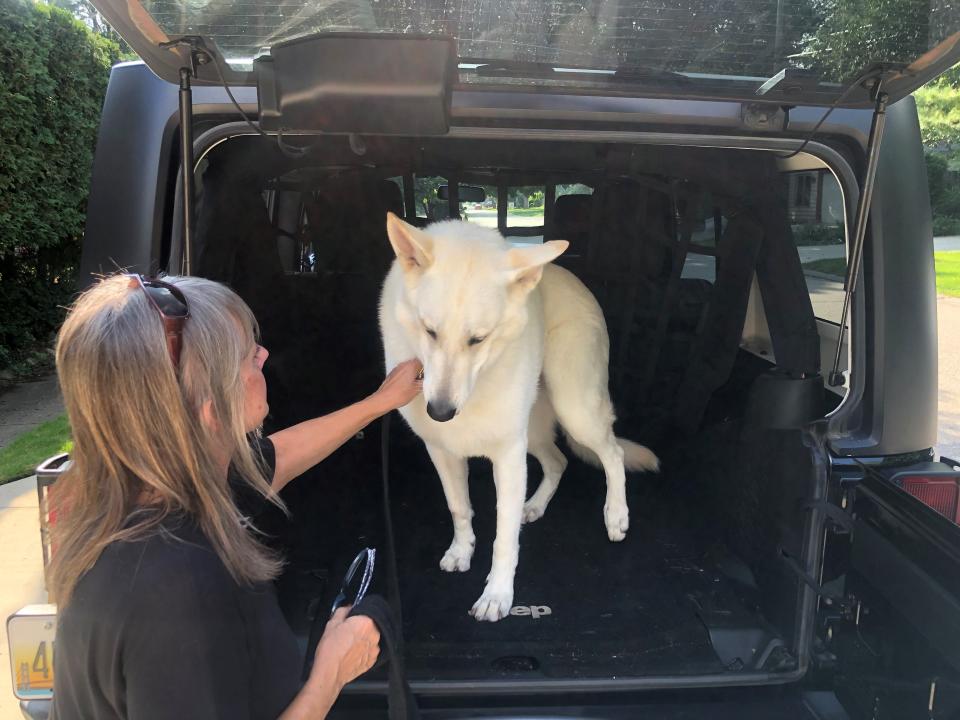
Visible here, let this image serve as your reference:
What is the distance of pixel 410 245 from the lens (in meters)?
2.23

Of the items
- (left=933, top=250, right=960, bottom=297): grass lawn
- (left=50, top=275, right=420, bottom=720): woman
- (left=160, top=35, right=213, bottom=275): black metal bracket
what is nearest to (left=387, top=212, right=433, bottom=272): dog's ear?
(left=160, top=35, right=213, bottom=275): black metal bracket

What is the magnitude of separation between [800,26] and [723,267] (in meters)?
1.56

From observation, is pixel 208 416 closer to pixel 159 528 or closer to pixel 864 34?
pixel 159 528

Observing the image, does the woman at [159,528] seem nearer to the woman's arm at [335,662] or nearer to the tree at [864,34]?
the woman's arm at [335,662]

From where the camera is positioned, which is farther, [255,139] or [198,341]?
[255,139]

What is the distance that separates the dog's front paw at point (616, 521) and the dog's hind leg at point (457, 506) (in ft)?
1.83

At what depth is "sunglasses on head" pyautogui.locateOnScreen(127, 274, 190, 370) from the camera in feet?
3.85

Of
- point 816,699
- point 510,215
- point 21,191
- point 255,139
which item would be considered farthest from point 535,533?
point 21,191

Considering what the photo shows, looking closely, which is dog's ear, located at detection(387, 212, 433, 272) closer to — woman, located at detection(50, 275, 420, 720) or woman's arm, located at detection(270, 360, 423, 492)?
woman's arm, located at detection(270, 360, 423, 492)

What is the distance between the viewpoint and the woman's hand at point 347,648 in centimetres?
138

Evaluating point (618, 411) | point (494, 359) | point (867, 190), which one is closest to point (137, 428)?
point (494, 359)

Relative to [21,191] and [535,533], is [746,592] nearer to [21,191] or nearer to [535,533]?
[535,533]

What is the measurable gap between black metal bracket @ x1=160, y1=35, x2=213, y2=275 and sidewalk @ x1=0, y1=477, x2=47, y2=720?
66.2 inches

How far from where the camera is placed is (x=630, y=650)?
2150mm
